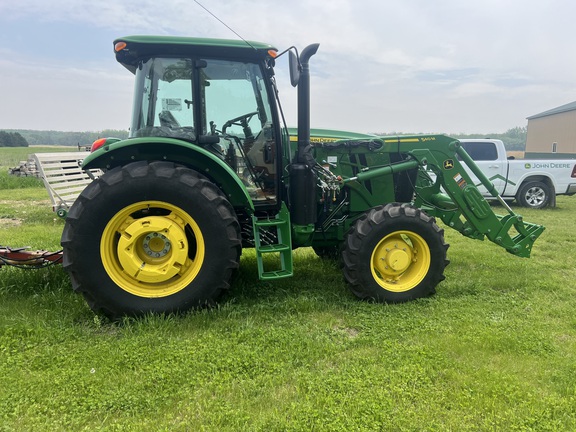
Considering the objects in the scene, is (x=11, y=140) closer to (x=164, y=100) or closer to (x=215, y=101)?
(x=164, y=100)

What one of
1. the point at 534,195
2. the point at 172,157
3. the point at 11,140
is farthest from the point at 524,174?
the point at 11,140

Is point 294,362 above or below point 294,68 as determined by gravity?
below

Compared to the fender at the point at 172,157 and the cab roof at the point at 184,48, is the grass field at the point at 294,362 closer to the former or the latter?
the fender at the point at 172,157

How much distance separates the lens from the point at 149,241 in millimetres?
3346

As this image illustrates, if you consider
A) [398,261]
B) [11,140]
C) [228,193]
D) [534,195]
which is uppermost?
[11,140]

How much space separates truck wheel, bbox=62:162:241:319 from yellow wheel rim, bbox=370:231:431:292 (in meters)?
1.44

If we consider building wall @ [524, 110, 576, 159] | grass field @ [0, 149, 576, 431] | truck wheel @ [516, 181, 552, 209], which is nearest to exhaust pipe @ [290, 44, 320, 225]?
grass field @ [0, 149, 576, 431]

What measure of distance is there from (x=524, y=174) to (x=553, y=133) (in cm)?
4140

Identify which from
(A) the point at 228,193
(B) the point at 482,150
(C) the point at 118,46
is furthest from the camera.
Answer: (B) the point at 482,150

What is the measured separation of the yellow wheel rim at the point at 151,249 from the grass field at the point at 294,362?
307 mm

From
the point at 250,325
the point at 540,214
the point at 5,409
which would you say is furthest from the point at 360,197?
the point at 540,214

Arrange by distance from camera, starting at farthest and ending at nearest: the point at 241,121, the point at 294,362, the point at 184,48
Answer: the point at 241,121 → the point at 184,48 → the point at 294,362

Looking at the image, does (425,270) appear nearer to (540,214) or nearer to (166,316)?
(166,316)

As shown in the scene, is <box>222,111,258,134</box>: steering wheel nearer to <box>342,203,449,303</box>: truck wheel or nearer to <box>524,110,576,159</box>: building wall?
<box>342,203,449,303</box>: truck wheel
